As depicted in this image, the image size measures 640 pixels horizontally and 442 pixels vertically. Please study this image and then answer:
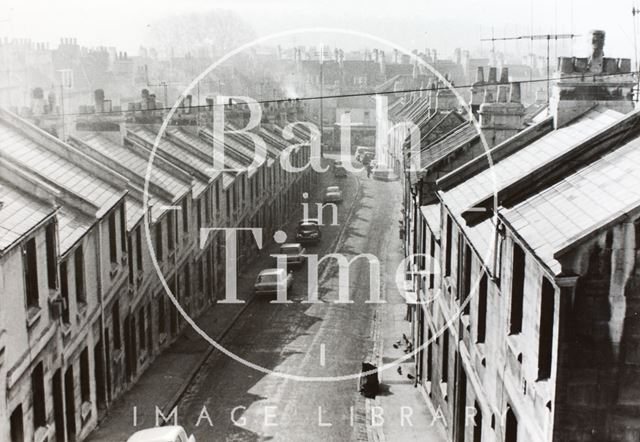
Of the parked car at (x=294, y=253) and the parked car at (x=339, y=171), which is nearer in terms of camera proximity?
the parked car at (x=294, y=253)

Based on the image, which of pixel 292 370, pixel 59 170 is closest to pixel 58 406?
pixel 59 170

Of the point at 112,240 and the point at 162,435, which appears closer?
the point at 162,435

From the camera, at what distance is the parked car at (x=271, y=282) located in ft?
128

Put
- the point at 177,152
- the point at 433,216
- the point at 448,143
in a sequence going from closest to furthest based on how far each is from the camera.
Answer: the point at 433,216 < the point at 448,143 < the point at 177,152

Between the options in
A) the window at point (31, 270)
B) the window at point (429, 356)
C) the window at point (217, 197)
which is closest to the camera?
the window at point (31, 270)

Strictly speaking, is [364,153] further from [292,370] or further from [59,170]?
[59,170]

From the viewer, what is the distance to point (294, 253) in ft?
151

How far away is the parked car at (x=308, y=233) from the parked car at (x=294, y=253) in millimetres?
3685

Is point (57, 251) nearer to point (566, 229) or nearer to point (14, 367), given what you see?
point (14, 367)

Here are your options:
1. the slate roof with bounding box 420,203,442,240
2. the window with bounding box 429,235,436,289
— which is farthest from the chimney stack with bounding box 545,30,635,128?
the window with bounding box 429,235,436,289

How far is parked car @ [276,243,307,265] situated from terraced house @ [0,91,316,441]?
2.65 m

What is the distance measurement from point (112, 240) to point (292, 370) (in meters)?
8.08

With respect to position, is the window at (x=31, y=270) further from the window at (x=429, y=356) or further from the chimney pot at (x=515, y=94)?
the chimney pot at (x=515, y=94)

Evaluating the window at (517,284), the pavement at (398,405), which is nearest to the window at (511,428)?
the window at (517,284)
